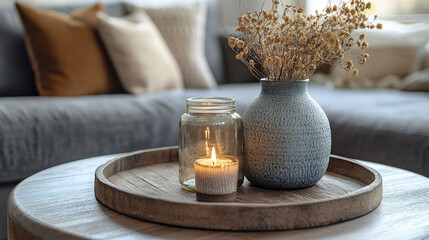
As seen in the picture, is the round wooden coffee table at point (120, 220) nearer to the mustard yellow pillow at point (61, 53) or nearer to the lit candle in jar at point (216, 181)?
the lit candle in jar at point (216, 181)

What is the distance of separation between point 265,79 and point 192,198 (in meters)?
0.27

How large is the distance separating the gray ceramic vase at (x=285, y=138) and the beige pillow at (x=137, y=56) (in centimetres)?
137

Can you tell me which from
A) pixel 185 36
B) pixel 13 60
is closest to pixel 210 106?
pixel 13 60

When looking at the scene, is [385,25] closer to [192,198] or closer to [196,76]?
[196,76]

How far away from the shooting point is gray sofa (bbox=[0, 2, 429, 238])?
159 cm

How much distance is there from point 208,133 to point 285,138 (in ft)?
0.49

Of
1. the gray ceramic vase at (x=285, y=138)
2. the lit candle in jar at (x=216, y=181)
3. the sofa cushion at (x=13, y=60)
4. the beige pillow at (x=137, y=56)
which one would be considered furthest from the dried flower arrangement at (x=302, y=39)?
the sofa cushion at (x=13, y=60)

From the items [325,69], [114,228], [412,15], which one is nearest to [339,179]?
[114,228]

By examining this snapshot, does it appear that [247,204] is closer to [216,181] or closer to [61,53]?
[216,181]

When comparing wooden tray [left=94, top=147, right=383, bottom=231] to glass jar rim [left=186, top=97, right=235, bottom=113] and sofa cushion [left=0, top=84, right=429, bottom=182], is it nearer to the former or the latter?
glass jar rim [left=186, top=97, right=235, bottom=113]

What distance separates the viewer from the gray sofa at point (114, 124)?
159 cm

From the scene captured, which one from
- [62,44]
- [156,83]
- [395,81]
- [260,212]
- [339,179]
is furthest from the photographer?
[395,81]

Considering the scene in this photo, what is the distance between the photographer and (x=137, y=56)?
7.32 feet

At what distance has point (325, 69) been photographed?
280cm
